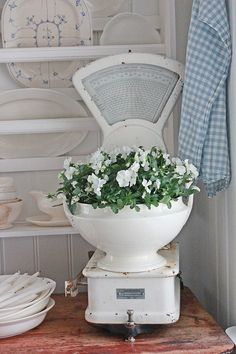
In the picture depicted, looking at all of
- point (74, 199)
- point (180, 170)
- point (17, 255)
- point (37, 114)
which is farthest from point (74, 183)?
point (17, 255)

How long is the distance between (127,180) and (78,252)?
2.51 ft

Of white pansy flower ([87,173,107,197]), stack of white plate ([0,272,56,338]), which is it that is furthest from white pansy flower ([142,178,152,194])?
stack of white plate ([0,272,56,338])

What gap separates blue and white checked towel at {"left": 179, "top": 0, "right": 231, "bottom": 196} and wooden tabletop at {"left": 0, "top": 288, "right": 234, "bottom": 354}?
413mm

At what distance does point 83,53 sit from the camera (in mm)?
2066

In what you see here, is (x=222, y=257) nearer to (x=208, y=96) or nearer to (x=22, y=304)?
(x=208, y=96)

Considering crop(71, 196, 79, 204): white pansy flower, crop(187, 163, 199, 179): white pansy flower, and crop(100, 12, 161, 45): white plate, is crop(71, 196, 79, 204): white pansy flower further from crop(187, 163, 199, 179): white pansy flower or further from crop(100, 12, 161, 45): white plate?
crop(100, 12, 161, 45): white plate

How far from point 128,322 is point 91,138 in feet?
Answer: 2.61

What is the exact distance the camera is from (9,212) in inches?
81.0

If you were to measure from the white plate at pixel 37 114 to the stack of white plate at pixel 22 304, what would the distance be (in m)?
0.51

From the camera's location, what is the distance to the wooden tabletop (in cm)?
159

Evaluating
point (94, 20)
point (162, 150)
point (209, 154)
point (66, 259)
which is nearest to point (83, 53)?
point (94, 20)

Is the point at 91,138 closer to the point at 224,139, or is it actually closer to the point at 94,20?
the point at 94,20

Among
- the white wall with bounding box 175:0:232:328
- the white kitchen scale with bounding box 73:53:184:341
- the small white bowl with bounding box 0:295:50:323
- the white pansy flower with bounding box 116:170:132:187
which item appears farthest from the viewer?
the white kitchen scale with bounding box 73:53:184:341

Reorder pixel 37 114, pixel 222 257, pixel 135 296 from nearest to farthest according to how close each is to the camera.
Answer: pixel 135 296, pixel 222 257, pixel 37 114
